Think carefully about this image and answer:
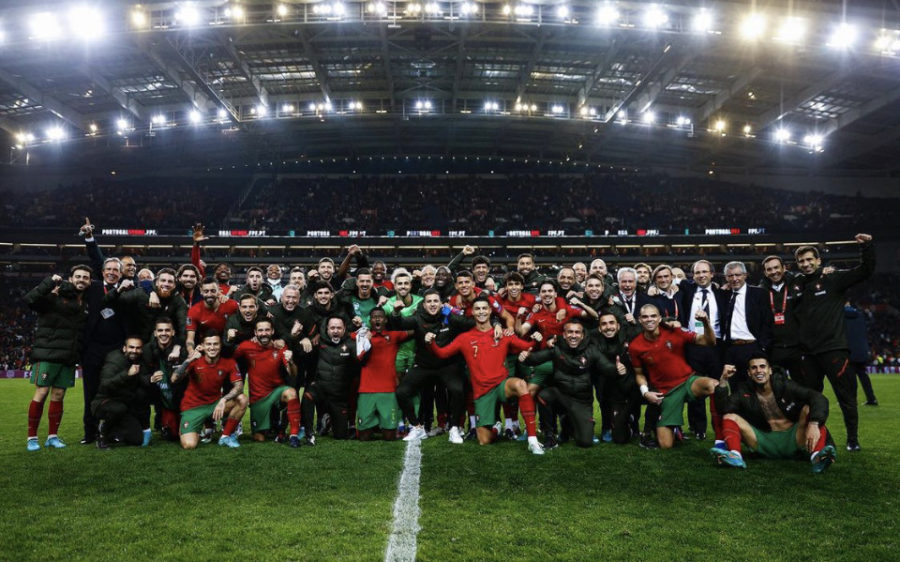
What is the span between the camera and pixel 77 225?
3519 centimetres

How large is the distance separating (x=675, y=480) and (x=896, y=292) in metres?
37.8

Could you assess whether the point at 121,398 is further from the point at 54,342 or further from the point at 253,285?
the point at 253,285

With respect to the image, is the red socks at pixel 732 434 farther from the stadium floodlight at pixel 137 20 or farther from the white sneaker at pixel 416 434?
the stadium floodlight at pixel 137 20

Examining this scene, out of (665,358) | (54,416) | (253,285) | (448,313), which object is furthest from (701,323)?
(54,416)

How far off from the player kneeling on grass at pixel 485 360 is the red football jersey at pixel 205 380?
2.49 meters

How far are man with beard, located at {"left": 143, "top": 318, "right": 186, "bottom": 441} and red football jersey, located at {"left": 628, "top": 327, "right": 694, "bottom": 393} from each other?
18.0 ft

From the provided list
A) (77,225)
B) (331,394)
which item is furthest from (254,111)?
(331,394)

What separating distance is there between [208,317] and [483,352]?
3.61 meters

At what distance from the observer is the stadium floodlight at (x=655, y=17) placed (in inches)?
877

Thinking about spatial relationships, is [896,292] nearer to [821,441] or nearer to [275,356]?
[821,441]

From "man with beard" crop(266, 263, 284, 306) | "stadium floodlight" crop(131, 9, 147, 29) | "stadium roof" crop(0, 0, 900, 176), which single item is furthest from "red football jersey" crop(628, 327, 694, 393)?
"stadium floodlight" crop(131, 9, 147, 29)

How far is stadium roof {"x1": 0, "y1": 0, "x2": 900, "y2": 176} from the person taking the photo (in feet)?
73.1

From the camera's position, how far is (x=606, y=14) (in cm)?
2225

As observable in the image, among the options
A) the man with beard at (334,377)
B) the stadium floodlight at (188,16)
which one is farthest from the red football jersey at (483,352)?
the stadium floodlight at (188,16)
